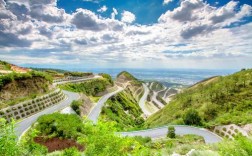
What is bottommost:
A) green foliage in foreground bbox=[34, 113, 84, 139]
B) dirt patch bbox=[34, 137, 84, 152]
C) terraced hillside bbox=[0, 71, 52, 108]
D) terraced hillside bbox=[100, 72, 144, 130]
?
terraced hillside bbox=[100, 72, 144, 130]

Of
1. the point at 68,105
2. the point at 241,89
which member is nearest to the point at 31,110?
the point at 68,105

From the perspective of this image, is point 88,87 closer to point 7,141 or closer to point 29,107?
point 29,107

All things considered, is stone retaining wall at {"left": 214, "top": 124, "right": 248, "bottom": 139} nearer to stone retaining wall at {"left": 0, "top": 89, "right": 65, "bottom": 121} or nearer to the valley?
the valley

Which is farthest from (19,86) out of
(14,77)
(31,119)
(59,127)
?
(59,127)

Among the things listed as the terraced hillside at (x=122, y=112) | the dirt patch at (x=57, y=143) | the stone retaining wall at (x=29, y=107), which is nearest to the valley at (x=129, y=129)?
the dirt patch at (x=57, y=143)

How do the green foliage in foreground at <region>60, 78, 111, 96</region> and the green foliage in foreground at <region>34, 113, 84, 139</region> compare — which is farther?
the green foliage in foreground at <region>60, 78, 111, 96</region>

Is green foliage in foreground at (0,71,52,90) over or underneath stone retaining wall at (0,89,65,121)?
over

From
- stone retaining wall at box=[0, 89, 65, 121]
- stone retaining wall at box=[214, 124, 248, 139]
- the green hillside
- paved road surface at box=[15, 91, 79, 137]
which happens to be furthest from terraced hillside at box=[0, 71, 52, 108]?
stone retaining wall at box=[214, 124, 248, 139]

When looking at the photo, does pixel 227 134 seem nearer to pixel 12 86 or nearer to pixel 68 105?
pixel 68 105
